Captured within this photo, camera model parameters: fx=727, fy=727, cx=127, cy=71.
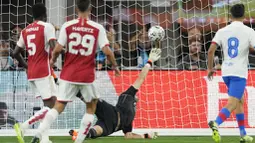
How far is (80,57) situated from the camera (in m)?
8.89

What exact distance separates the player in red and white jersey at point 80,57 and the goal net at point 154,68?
427cm

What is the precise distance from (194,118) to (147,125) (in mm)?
896

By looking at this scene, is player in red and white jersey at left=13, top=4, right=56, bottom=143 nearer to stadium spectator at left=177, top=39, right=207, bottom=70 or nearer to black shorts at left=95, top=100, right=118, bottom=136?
black shorts at left=95, top=100, right=118, bottom=136

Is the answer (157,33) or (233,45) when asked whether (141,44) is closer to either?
(157,33)

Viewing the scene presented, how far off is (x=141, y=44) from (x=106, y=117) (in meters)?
5.03

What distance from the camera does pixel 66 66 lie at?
8930mm

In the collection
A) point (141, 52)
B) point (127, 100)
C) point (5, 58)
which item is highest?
point (141, 52)

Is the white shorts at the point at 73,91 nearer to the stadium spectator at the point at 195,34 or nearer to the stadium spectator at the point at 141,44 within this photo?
the stadium spectator at the point at 141,44

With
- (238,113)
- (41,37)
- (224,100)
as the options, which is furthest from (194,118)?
(41,37)

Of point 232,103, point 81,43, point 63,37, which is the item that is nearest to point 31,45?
point 63,37

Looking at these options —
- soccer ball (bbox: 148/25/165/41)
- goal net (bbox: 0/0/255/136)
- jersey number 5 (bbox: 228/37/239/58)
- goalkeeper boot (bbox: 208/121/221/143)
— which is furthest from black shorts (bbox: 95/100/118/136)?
goal net (bbox: 0/0/255/136)

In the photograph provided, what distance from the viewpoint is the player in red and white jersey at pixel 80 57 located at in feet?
29.1

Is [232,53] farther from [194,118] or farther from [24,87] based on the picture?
[24,87]

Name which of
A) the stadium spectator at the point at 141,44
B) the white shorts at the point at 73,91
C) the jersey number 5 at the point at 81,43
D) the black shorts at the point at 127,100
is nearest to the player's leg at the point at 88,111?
the white shorts at the point at 73,91
